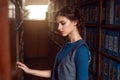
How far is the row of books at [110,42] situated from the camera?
1964mm

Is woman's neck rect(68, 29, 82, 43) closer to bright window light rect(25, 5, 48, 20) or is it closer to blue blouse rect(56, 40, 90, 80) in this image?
blue blouse rect(56, 40, 90, 80)

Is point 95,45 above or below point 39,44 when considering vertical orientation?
above

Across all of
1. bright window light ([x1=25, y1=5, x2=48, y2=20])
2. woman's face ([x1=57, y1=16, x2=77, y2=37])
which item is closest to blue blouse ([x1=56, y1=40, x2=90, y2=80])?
woman's face ([x1=57, y1=16, x2=77, y2=37])

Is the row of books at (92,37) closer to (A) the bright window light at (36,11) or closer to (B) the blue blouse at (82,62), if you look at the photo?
(B) the blue blouse at (82,62)

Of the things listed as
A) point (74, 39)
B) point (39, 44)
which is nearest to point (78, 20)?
point (74, 39)

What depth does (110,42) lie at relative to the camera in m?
2.11

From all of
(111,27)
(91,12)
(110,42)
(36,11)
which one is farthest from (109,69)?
(36,11)

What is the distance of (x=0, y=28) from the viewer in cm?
70

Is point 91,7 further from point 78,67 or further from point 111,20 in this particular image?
point 78,67

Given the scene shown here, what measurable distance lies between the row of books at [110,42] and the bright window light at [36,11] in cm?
620

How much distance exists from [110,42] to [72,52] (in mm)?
775

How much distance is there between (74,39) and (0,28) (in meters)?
0.84

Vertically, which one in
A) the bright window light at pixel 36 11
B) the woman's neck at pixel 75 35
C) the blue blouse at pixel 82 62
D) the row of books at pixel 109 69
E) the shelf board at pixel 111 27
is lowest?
the row of books at pixel 109 69

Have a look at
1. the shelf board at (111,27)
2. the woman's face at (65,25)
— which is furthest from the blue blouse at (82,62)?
the shelf board at (111,27)
